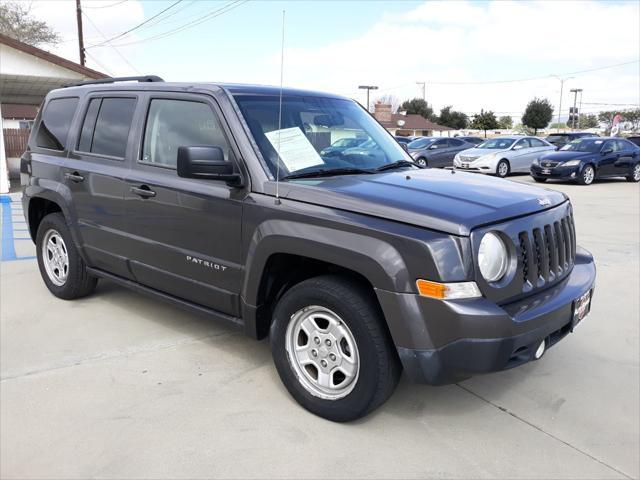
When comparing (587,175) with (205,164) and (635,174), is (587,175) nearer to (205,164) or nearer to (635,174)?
(635,174)

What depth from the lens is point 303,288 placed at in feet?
9.96

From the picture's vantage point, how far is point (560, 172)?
16.1 m

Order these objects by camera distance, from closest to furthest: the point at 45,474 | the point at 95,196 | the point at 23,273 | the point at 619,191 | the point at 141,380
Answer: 1. the point at 45,474
2. the point at 141,380
3. the point at 95,196
4. the point at 23,273
5. the point at 619,191

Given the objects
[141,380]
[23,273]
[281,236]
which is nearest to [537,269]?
[281,236]

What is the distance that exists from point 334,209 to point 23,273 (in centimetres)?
483

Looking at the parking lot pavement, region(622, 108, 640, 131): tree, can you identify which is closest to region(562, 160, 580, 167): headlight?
the parking lot pavement

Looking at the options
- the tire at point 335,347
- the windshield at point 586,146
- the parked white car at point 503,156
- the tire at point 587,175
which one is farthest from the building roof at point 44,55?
the windshield at point 586,146

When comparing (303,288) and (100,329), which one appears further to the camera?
(100,329)

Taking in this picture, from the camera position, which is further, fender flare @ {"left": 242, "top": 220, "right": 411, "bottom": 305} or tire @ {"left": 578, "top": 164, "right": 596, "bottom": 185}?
tire @ {"left": 578, "top": 164, "right": 596, "bottom": 185}

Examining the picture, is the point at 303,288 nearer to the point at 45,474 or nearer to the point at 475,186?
the point at 475,186

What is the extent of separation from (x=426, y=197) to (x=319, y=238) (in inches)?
24.4

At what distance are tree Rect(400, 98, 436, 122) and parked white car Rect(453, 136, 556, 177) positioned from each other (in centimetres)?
6455

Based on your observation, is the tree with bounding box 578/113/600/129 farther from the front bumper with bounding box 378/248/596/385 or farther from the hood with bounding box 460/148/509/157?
the front bumper with bounding box 378/248/596/385

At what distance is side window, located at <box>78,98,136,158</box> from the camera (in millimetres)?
4188
